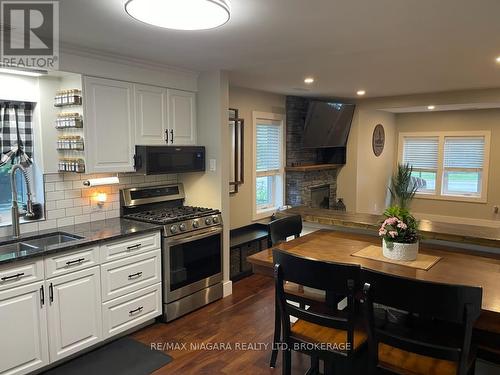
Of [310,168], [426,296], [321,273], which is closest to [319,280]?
[321,273]

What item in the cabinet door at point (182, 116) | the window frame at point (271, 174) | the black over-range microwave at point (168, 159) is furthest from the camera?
the window frame at point (271, 174)

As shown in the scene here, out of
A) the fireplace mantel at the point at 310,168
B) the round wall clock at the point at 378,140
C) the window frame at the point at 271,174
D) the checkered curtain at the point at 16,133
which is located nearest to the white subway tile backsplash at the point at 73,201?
the checkered curtain at the point at 16,133

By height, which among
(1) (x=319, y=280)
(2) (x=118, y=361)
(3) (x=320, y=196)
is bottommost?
(2) (x=118, y=361)

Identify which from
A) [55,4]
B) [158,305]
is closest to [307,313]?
[158,305]

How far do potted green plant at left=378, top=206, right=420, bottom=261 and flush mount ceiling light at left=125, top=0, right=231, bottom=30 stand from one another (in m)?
1.50

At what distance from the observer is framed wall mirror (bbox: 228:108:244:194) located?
4797 mm

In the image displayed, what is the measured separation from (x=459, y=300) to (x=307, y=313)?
712 millimetres

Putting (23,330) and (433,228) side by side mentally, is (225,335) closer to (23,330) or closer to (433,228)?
(23,330)

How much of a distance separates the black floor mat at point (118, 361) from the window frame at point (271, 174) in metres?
2.69

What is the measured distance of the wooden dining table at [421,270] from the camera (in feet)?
6.25

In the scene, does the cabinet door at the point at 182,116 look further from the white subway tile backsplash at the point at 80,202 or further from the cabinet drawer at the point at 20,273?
the cabinet drawer at the point at 20,273

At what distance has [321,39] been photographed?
270 centimetres

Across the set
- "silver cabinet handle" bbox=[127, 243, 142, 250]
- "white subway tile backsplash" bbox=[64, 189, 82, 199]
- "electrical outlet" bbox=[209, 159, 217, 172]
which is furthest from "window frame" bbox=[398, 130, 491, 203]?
"white subway tile backsplash" bbox=[64, 189, 82, 199]

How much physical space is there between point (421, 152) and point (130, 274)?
21.8 feet
